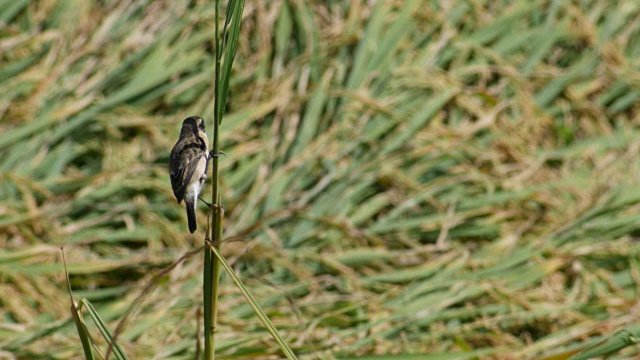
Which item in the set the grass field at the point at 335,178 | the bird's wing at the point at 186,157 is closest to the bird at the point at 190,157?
the bird's wing at the point at 186,157

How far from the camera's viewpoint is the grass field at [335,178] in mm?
2473

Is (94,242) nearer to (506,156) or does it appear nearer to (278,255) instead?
(278,255)

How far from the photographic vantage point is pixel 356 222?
292cm

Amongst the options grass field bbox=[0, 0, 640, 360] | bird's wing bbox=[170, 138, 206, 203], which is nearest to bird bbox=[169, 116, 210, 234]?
bird's wing bbox=[170, 138, 206, 203]

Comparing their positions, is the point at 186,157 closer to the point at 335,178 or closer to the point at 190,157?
the point at 190,157

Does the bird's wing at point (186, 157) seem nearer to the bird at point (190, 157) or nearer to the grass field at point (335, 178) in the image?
the bird at point (190, 157)

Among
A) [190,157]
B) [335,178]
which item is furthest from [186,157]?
[335,178]

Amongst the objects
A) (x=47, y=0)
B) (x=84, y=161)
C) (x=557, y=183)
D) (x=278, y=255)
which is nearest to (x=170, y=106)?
(x=84, y=161)

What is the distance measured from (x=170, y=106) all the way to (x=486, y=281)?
1.20 metres

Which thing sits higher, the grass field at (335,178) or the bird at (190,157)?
the grass field at (335,178)

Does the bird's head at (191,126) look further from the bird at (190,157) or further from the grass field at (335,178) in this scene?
the grass field at (335,178)

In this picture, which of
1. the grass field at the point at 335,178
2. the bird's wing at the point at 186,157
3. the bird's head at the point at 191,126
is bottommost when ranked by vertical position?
the bird's wing at the point at 186,157

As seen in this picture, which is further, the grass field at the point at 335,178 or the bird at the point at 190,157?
the grass field at the point at 335,178

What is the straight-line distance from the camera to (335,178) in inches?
117
